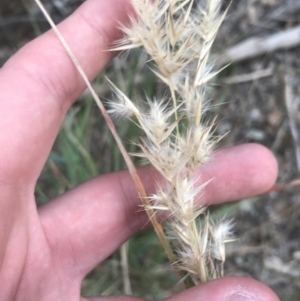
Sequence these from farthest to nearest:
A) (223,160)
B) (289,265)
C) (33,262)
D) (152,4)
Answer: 1. (289,265)
2. (223,160)
3. (33,262)
4. (152,4)

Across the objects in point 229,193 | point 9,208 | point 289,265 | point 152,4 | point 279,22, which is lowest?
point 289,265

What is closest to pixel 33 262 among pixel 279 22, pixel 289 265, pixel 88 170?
pixel 88 170

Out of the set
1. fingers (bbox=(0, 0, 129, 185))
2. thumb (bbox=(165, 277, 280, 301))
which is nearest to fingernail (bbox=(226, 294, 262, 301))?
thumb (bbox=(165, 277, 280, 301))

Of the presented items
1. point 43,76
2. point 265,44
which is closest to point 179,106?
point 43,76

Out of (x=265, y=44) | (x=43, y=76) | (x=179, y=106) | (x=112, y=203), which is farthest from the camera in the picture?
(x=265, y=44)

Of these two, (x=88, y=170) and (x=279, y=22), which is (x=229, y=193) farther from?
(x=279, y=22)

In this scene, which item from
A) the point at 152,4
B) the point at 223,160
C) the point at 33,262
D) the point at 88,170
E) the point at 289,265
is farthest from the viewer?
the point at 289,265

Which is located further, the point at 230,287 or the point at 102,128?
the point at 102,128

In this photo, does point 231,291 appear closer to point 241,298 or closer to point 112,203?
point 241,298

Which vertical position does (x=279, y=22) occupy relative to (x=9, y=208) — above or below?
below
